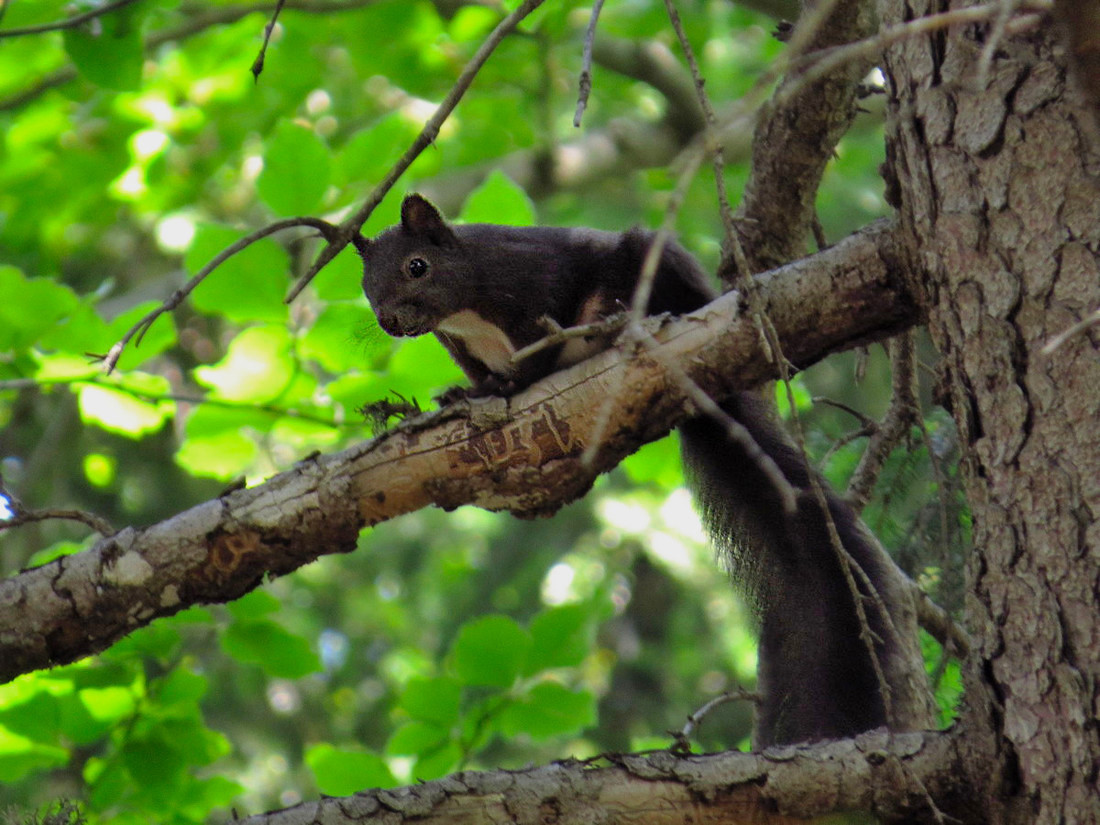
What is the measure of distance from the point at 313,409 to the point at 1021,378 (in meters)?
1.58

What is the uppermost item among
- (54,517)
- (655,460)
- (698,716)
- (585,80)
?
(655,460)

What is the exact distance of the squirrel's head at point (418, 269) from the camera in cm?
286

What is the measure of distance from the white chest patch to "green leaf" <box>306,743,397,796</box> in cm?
114

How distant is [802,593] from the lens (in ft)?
6.47

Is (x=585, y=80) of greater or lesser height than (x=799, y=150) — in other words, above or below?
below

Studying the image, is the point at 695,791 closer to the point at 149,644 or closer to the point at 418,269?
the point at 149,644

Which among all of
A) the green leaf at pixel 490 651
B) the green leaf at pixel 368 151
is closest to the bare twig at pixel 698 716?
the green leaf at pixel 490 651

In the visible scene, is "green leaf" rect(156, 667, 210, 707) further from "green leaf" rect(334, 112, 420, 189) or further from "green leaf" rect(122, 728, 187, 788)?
"green leaf" rect(334, 112, 420, 189)

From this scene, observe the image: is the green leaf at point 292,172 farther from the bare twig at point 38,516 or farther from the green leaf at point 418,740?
the green leaf at point 418,740

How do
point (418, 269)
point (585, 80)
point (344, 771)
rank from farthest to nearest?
point (418, 269) < point (344, 771) < point (585, 80)

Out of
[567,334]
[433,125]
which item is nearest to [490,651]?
[567,334]

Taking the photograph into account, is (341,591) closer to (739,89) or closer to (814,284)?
(739,89)

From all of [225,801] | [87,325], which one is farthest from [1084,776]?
[87,325]

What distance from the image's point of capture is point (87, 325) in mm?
2287
